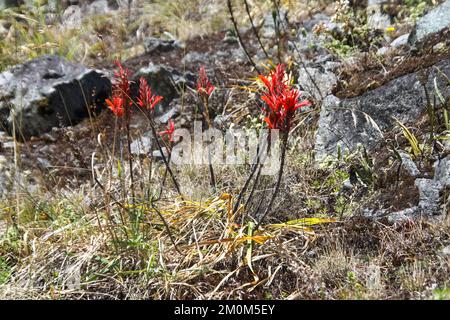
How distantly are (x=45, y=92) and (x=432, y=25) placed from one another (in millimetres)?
Result: 4141

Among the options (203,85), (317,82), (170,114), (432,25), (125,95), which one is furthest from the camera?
(170,114)

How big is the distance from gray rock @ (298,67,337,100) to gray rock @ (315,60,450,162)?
0.45 meters

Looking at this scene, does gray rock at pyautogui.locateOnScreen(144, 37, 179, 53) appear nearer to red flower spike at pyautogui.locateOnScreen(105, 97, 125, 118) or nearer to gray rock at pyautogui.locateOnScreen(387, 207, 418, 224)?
red flower spike at pyautogui.locateOnScreen(105, 97, 125, 118)

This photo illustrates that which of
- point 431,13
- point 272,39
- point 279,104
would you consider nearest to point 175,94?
point 272,39

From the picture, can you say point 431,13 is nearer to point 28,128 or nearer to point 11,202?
point 11,202

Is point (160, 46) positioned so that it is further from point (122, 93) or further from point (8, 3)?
point (122, 93)

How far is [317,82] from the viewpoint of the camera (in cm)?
470

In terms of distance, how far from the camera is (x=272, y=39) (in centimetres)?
628

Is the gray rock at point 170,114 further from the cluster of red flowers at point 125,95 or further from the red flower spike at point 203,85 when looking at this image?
the cluster of red flowers at point 125,95

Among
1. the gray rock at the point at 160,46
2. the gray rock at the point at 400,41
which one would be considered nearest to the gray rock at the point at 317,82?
the gray rock at the point at 400,41

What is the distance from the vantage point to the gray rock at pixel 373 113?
3699mm

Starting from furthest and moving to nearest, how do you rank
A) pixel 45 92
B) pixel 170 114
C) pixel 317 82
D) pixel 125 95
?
pixel 45 92 < pixel 170 114 < pixel 317 82 < pixel 125 95

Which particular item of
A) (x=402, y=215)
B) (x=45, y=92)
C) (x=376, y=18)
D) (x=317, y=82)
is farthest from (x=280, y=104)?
(x=45, y=92)
